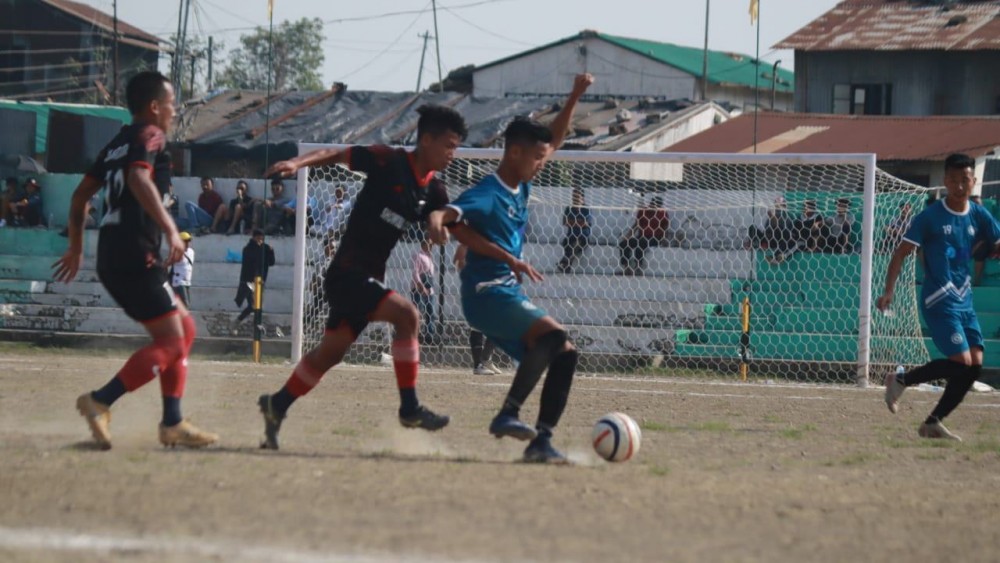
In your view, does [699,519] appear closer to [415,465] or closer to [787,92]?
[415,465]

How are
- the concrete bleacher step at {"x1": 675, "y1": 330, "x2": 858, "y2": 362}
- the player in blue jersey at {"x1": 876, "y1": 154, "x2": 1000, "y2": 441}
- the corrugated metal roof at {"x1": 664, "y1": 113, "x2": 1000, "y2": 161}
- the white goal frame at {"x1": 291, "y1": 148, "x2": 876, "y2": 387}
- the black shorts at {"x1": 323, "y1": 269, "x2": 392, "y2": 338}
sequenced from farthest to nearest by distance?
the corrugated metal roof at {"x1": 664, "y1": 113, "x2": 1000, "y2": 161}, the concrete bleacher step at {"x1": 675, "y1": 330, "x2": 858, "y2": 362}, the white goal frame at {"x1": 291, "y1": 148, "x2": 876, "y2": 387}, the player in blue jersey at {"x1": 876, "y1": 154, "x2": 1000, "y2": 441}, the black shorts at {"x1": 323, "y1": 269, "x2": 392, "y2": 338}

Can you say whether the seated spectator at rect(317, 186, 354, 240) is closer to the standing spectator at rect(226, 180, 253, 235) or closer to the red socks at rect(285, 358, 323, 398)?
the standing spectator at rect(226, 180, 253, 235)

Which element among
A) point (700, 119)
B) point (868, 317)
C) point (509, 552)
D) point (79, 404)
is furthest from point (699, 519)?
point (700, 119)

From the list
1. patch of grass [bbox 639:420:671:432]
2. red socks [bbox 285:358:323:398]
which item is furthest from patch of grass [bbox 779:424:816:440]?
red socks [bbox 285:358:323:398]

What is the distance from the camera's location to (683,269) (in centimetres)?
1883

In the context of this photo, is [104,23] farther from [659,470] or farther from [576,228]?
[659,470]

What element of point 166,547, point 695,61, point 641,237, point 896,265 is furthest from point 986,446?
point 695,61

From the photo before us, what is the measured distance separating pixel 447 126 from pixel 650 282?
11527mm

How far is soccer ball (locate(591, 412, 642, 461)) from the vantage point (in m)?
7.35

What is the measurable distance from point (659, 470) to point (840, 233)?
39.9ft

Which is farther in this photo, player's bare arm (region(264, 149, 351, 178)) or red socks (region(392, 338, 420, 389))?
red socks (region(392, 338, 420, 389))

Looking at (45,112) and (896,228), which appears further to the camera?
(45,112)

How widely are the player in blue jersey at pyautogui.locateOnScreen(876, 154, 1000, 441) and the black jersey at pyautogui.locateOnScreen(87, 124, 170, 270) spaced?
5.60 m

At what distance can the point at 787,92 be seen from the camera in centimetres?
5381
